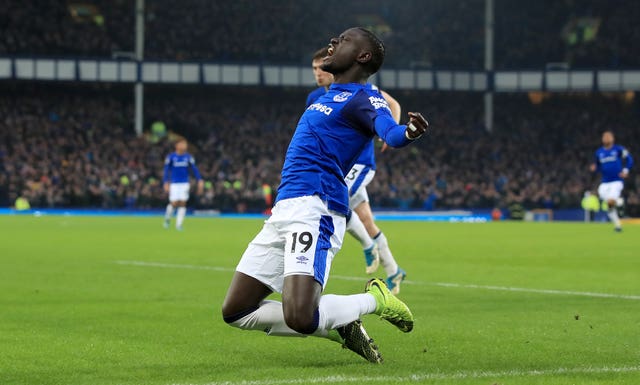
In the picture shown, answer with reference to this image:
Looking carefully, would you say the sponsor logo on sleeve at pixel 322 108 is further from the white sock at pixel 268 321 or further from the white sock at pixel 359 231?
the white sock at pixel 359 231

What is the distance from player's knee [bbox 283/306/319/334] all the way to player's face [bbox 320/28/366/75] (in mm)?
1507

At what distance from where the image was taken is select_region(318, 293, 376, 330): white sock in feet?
21.0

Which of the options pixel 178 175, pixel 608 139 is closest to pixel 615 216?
pixel 608 139

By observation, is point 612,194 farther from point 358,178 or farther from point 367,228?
point 358,178

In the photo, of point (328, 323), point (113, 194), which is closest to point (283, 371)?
point (328, 323)

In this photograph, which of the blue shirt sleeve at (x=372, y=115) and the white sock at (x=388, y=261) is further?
the white sock at (x=388, y=261)

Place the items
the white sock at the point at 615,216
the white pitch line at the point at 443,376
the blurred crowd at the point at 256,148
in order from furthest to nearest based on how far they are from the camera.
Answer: the blurred crowd at the point at 256,148 < the white sock at the point at 615,216 < the white pitch line at the point at 443,376

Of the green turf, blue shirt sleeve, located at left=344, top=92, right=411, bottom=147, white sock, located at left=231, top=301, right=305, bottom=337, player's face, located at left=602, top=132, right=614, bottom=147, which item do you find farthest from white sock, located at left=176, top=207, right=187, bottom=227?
blue shirt sleeve, located at left=344, top=92, right=411, bottom=147

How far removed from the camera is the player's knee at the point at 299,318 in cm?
616

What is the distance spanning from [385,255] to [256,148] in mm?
44423

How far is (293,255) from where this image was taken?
621cm

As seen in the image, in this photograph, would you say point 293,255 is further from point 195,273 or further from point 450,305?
point 195,273

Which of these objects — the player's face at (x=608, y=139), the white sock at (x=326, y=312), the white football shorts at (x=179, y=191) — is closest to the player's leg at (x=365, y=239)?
the white sock at (x=326, y=312)

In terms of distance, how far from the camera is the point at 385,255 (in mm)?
11656
